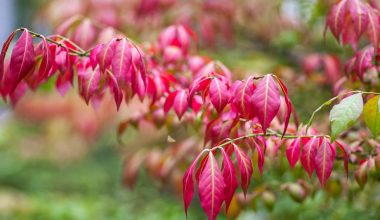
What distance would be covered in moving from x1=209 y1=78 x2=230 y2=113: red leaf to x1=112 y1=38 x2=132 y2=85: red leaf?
0.80 feet

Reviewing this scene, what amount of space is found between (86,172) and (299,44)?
4087 millimetres

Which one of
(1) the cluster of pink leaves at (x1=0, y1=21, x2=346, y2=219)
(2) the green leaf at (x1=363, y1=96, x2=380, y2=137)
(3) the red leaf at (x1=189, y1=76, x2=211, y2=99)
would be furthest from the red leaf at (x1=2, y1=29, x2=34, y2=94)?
(2) the green leaf at (x1=363, y1=96, x2=380, y2=137)

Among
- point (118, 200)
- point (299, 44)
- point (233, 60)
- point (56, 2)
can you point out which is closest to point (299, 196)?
point (299, 44)

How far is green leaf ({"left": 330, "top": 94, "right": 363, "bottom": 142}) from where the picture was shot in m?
1.33

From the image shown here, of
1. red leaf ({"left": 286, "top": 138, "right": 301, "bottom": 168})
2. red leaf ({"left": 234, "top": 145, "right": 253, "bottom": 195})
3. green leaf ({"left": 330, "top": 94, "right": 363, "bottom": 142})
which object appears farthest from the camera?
red leaf ({"left": 286, "top": 138, "right": 301, "bottom": 168})

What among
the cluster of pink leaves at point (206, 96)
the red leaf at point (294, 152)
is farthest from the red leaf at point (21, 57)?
the red leaf at point (294, 152)

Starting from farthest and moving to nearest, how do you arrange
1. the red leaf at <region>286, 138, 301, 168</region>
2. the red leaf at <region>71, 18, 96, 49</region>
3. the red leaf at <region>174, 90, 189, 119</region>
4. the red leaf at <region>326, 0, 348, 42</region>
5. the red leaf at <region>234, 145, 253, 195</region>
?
the red leaf at <region>71, 18, 96, 49</region>
the red leaf at <region>326, 0, 348, 42</region>
the red leaf at <region>174, 90, 189, 119</region>
the red leaf at <region>286, 138, 301, 168</region>
the red leaf at <region>234, 145, 253, 195</region>

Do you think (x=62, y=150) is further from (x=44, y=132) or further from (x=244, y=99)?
(x=244, y=99)

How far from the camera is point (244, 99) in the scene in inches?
57.1

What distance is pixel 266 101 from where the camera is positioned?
4.53 feet

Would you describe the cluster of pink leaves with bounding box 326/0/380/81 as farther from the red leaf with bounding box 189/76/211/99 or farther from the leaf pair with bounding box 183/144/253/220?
the leaf pair with bounding box 183/144/253/220

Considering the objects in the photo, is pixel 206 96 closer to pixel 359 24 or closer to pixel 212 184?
pixel 212 184

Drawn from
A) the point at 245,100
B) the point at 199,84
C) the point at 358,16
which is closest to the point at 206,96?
the point at 199,84

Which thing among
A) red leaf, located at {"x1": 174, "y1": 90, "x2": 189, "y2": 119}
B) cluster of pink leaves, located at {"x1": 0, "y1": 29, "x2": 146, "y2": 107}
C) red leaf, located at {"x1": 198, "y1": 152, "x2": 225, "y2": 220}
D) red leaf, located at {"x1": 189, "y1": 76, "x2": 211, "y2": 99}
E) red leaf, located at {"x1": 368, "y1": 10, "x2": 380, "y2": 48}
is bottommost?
red leaf, located at {"x1": 198, "y1": 152, "x2": 225, "y2": 220}
